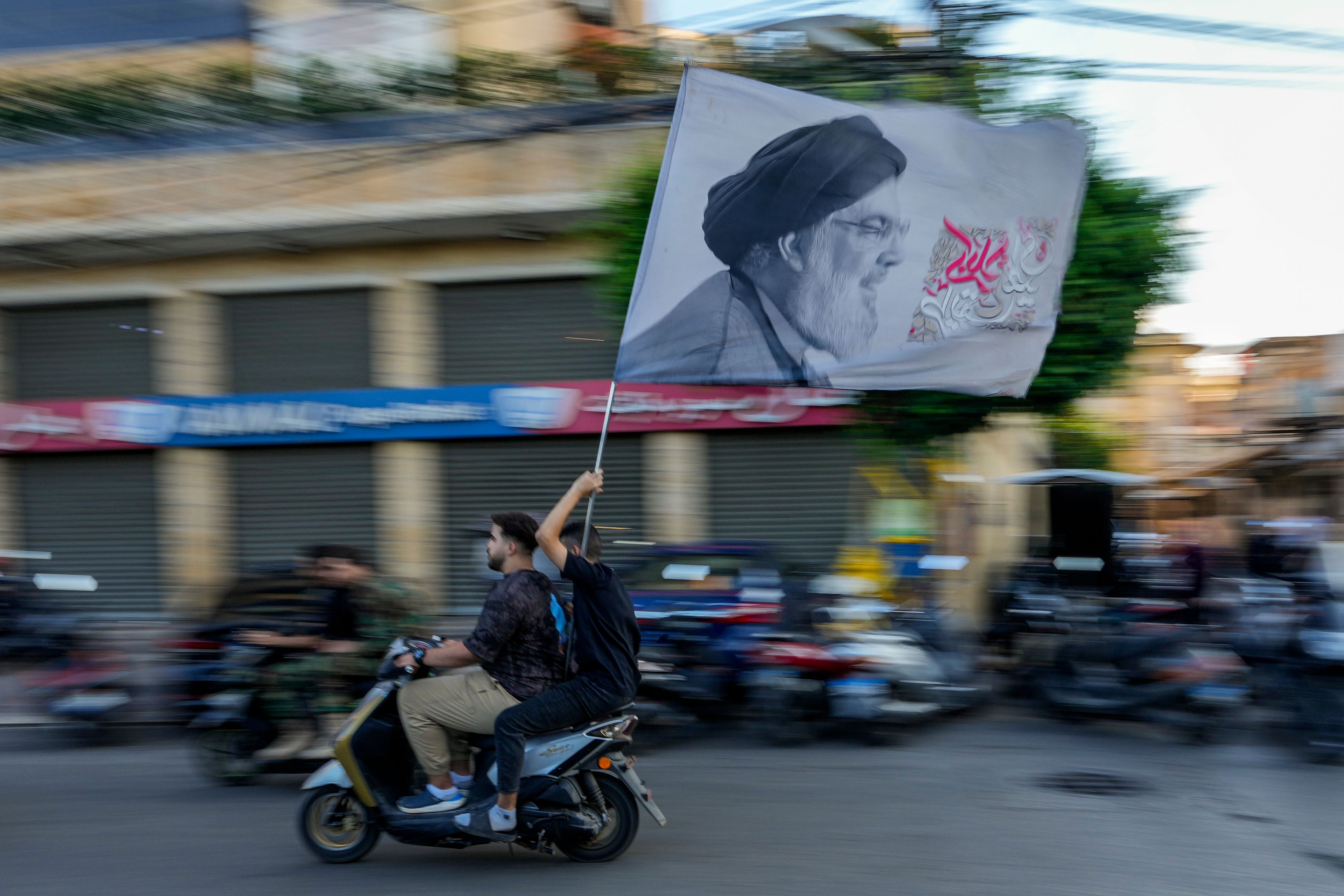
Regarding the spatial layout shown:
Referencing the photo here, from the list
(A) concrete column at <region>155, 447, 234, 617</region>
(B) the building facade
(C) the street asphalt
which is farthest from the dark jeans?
(A) concrete column at <region>155, 447, 234, 617</region>

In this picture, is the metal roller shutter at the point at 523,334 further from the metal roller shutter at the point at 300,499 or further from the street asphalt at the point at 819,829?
the street asphalt at the point at 819,829

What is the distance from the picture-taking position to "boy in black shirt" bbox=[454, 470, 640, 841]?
469cm

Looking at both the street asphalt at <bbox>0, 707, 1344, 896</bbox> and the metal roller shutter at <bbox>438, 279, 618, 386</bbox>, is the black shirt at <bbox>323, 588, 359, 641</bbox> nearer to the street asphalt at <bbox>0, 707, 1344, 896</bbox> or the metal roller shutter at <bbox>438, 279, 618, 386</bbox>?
the street asphalt at <bbox>0, 707, 1344, 896</bbox>

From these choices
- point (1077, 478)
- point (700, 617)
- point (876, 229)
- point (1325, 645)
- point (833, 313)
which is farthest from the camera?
point (1077, 478)

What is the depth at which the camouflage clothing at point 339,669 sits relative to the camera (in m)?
6.37

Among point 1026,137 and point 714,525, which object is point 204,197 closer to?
point 714,525

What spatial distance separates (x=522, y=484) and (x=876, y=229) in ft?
30.2

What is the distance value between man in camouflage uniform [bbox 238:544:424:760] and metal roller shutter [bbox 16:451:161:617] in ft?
32.0

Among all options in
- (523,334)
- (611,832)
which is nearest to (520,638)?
(611,832)

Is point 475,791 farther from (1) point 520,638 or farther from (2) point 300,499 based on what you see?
(2) point 300,499

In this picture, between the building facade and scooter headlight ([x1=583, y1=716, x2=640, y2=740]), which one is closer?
scooter headlight ([x1=583, y1=716, x2=640, y2=740])

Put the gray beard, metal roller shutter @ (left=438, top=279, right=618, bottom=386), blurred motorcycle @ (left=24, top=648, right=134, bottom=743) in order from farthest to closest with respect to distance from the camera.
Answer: metal roller shutter @ (left=438, top=279, right=618, bottom=386) < blurred motorcycle @ (left=24, top=648, right=134, bottom=743) < the gray beard

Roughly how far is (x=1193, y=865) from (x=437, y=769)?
344 cm

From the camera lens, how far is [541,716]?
4727mm
